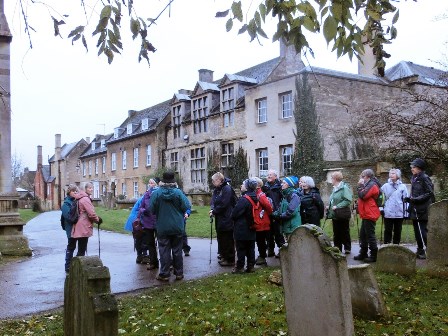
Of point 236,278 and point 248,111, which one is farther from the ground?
point 248,111

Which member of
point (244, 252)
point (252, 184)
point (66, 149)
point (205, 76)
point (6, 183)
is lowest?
point (244, 252)

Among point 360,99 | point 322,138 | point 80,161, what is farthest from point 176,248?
point 80,161

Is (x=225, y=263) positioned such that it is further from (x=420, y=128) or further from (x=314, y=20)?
(x=420, y=128)

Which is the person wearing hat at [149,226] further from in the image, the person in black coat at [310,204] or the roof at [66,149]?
the roof at [66,149]

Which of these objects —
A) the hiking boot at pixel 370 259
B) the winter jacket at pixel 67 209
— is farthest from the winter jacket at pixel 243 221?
the winter jacket at pixel 67 209

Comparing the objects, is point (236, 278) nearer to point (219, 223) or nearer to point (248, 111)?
point (219, 223)

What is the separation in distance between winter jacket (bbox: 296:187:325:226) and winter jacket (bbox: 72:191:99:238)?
14.5 feet

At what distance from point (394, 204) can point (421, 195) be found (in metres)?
0.77

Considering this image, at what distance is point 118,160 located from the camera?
2114 inches

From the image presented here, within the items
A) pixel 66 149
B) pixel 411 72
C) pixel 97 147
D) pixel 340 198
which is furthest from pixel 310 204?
pixel 66 149

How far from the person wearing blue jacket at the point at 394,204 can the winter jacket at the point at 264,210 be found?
270 centimetres

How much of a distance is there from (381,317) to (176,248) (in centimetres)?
436

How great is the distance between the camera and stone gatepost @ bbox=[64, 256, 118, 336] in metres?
4.38

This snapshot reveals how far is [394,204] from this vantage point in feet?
34.9
